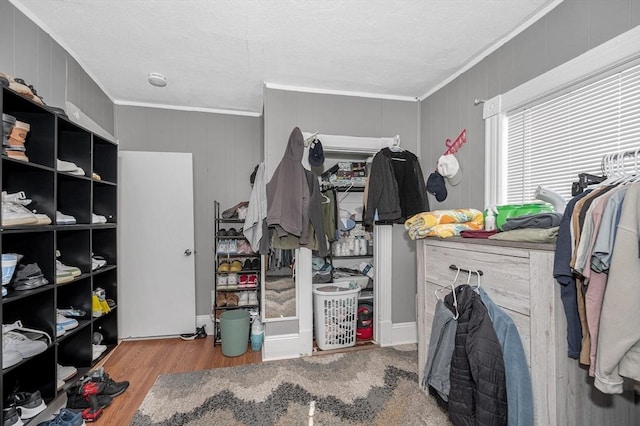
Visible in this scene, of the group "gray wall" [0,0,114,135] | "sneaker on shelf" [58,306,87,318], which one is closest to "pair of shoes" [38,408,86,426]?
"sneaker on shelf" [58,306,87,318]

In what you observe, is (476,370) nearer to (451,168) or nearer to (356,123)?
(451,168)

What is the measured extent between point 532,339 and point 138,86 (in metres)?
3.60

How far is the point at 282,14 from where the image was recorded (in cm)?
184

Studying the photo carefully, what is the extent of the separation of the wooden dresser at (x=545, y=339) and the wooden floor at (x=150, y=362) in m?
2.12

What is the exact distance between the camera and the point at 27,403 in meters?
1.55

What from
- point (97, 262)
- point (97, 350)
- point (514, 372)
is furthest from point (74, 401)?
point (514, 372)

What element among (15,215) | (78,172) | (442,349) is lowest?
(442,349)

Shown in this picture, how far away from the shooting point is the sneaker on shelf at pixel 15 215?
142 cm

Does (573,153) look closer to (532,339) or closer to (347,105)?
(532,339)

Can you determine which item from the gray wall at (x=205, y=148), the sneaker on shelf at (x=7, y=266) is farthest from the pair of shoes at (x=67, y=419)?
the gray wall at (x=205, y=148)

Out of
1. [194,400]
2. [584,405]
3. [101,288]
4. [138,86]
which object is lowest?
[194,400]

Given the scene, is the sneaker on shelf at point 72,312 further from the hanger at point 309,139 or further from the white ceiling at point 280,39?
the hanger at point 309,139

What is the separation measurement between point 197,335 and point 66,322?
4.98ft

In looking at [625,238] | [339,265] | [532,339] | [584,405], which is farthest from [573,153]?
[339,265]
